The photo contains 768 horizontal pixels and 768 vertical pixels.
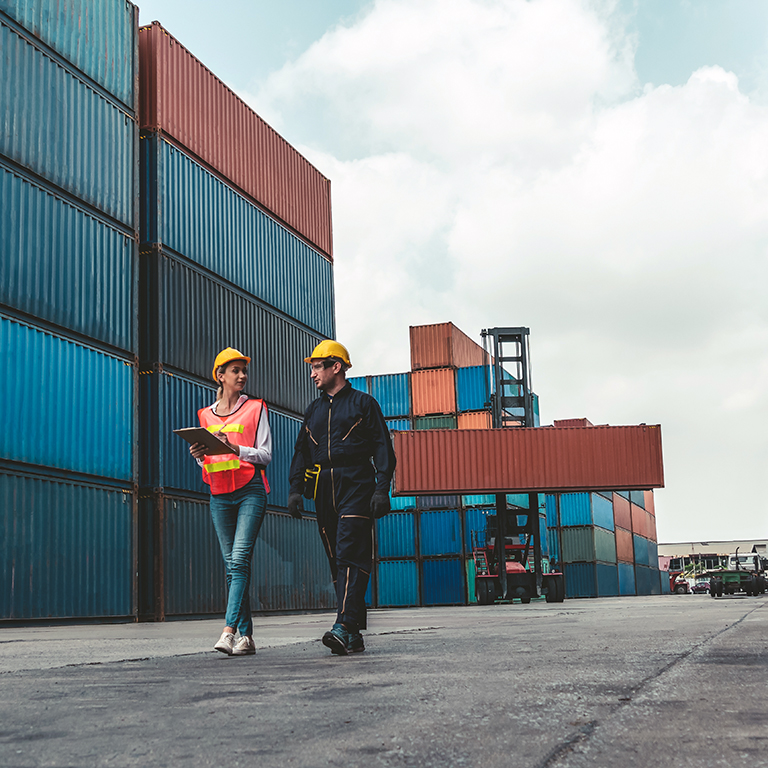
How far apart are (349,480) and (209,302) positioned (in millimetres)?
16091

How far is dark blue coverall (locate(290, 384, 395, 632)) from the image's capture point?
15.8ft

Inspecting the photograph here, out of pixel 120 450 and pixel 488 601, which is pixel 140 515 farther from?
pixel 488 601

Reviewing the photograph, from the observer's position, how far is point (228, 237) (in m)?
21.5

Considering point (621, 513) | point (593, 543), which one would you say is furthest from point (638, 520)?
point (593, 543)

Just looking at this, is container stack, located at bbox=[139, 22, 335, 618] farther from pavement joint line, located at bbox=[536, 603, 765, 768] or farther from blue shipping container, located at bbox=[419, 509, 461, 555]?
pavement joint line, located at bbox=[536, 603, 765, 768]

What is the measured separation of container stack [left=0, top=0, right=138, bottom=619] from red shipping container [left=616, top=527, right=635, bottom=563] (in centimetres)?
3982

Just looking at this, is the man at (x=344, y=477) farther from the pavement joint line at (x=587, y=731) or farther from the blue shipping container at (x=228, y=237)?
the blue shipping container at (x=228, y=237)

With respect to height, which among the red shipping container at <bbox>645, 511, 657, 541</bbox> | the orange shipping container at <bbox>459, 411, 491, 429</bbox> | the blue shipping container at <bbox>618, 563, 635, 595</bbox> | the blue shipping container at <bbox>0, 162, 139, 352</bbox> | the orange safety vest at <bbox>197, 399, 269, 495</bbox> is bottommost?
the blue shipping container at <bbox>618, 563, 635, 595</bbox>

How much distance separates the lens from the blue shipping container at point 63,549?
14445 millimetres

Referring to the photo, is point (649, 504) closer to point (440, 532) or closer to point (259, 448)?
point (440, 532)

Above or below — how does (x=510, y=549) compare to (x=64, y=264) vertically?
below

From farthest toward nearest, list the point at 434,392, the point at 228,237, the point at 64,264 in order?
the point at 434,392, the point at 228,237, the point at 64,264

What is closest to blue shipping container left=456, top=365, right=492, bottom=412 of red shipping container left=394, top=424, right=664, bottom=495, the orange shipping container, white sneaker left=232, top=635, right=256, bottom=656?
the orange shipping container

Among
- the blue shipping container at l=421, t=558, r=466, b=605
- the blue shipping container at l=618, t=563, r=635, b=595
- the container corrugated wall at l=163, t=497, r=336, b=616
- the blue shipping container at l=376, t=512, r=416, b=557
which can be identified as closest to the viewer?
the container corrugated wall at l=163, t=497, r=336, b=616
